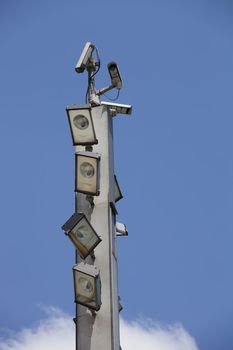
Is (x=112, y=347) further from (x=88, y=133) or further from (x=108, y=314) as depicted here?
(x=88, y=133)

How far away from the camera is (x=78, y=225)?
6.68m

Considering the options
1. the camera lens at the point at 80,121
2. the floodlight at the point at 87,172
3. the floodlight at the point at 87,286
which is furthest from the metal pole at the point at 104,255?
the camera lens at the point at 80,121

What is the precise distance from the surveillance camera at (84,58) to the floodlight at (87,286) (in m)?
2.61

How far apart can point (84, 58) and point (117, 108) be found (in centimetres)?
77

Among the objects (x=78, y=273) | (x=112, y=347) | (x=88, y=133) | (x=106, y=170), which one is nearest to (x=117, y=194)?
(x=106, y=170)

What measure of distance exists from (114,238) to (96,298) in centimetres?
103

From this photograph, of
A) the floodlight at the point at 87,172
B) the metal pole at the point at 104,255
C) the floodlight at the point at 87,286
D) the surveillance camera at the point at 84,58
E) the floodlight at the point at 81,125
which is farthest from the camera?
the surveillance camera at the point at 84,58

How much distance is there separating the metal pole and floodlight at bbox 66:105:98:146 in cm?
37

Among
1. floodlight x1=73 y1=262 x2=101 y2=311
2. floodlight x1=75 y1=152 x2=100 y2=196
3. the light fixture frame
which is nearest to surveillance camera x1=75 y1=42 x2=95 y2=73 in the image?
floodlight x1=75 y1=152 x2=100 y2=196

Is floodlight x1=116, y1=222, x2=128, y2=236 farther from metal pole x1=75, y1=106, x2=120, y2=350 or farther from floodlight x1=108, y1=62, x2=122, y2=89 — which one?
floodlight x1=108, y1=62, x2=122, y2=89

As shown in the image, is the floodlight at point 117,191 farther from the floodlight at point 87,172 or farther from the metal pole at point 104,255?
the floodlight at point 87,172

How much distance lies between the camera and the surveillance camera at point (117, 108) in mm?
7882

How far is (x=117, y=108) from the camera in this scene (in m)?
7.91

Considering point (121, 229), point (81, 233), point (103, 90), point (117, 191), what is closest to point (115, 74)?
point (103, 90)
